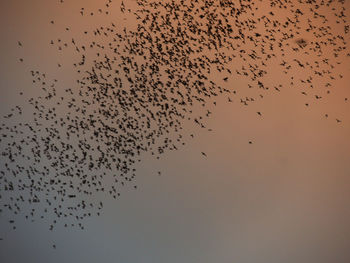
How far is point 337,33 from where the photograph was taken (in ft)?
10.9

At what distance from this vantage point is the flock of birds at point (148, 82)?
333 centimetres

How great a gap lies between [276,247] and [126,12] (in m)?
2.36

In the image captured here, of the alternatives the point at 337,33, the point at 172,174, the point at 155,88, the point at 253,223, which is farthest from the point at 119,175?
the point at 337,33

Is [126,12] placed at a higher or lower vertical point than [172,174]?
higher

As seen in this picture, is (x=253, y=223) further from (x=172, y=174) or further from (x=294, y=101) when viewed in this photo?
(x=294, y=101)

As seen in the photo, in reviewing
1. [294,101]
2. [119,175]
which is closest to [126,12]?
[119,175]

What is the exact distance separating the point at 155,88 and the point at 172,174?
0.75m

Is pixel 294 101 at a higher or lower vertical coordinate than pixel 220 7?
→ lower

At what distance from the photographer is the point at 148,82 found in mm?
3377

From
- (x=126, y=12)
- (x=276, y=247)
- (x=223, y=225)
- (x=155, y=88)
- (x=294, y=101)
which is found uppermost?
(x=126, y=12)

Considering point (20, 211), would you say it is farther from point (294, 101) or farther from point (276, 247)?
point (294, 101)

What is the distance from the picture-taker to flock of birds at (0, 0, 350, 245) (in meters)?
3.33

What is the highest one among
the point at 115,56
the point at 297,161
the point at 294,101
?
the point at 115,56

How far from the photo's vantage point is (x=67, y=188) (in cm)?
346
